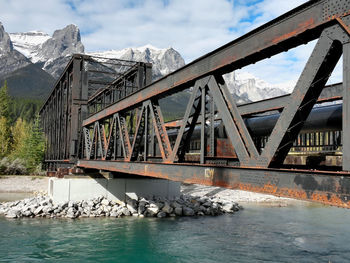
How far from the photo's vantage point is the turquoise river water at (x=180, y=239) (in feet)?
50.0

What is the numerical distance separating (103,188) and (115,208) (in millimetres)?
2362

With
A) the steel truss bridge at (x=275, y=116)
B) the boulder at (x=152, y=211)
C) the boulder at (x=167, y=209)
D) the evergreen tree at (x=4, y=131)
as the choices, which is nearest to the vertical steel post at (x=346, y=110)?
the steel truss bridge at (x=275, y=116)

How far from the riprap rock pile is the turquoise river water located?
1.20m

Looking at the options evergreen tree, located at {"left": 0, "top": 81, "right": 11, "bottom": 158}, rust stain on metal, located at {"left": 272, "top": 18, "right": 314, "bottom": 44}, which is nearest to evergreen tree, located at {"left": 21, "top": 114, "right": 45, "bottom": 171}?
evergreen tree, located at {"left": 0, "top": 81, "right": 11, "bottom": 158}

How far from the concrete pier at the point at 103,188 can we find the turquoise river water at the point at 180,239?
3.38 meters

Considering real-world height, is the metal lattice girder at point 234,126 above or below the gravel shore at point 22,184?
above

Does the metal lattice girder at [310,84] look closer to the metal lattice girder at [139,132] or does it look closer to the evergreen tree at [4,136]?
the metal lattice girder at [139,132]

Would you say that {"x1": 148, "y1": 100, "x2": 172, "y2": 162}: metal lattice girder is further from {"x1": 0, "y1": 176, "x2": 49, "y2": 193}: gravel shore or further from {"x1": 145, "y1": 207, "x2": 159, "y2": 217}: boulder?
{"x1": 0, "y1": 176, "x2": 49, "y2": 193}: gravel shore

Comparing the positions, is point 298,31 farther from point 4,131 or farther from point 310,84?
point 4,131

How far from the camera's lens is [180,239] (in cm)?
1858

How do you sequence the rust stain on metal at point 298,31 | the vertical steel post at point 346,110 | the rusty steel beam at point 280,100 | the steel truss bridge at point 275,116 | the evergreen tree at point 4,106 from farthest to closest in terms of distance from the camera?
1. the evergreen tree at point 4,106
2. the rusty steel beam at point 280,100
3. the rust stain on metal at point 298,31
4. the steel truss bridge at point 275,116
5. the vertical steel post at point 346,110

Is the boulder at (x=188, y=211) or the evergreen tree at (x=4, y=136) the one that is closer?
the boulder at (x=188, y=211)

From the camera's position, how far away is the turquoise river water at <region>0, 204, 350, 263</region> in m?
15.2

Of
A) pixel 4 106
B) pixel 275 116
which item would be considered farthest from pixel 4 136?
pixel 275 116
